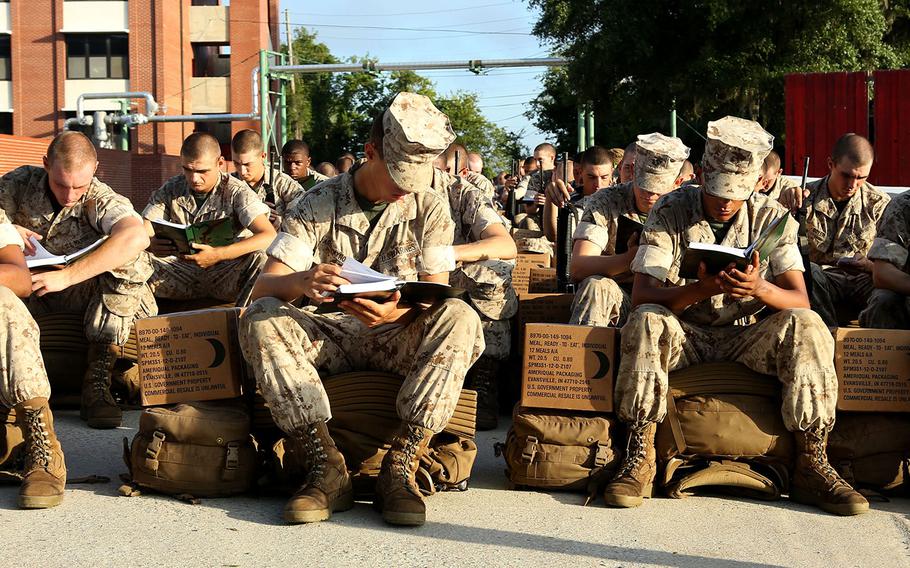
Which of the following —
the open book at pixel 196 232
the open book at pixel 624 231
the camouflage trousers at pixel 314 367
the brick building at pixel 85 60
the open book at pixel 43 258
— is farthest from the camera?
the brick building at pixel 85 60

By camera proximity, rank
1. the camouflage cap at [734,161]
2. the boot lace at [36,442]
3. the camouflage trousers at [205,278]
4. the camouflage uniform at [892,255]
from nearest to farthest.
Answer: the boot lace at [36,442], the camouflage cap at [734,161], the camouflage uniform at [892,255], the camouflage trousers at [205,278]

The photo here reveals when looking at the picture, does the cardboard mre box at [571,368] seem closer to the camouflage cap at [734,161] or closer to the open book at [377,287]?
the open book at [377,287]

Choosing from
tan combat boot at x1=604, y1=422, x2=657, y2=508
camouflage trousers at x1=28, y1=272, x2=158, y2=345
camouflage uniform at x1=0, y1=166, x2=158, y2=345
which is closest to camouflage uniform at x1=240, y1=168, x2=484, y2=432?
tan combat boot at x1=604, y1=422, x2=657, y2=508

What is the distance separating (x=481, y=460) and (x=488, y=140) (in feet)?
187

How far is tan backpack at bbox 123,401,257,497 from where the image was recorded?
17.6 ft

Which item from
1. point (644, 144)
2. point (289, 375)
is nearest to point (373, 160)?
point (289, 375)

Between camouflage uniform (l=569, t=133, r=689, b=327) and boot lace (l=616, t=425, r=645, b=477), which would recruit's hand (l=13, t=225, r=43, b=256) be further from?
boot lace (l=616, t=425, r=645, b=477)

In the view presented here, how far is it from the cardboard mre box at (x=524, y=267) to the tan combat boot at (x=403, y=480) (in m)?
3.22

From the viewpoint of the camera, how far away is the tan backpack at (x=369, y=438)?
5.47 meters

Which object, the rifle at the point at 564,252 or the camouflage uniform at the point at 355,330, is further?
the rifle at the point at 564,252

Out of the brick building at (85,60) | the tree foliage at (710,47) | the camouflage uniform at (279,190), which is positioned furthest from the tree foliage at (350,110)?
the camouflage uniform at (279,190)

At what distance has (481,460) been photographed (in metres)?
6.49

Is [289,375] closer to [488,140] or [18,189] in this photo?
[18,189]

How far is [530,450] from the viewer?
5625mm
